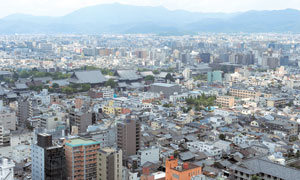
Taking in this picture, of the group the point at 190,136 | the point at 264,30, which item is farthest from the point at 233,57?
the point at 264,30

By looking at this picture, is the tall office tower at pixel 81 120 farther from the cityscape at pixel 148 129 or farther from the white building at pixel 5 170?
the white building at pixel 5 170

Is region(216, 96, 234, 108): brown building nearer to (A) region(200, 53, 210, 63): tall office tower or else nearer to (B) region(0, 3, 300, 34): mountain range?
(A) region(200, 53, 210, 63): tall office tower

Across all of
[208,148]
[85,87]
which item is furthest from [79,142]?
[85,87]

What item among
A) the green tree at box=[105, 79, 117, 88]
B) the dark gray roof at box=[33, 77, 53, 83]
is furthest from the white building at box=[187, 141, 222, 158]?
the dark gray roof at box=[33, 77, 53, 83]

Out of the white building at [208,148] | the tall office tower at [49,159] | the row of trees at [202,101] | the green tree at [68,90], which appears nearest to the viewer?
the tall office tower at [49,159]

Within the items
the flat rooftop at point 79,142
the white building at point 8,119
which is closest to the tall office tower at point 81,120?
the white building at point 8,119
